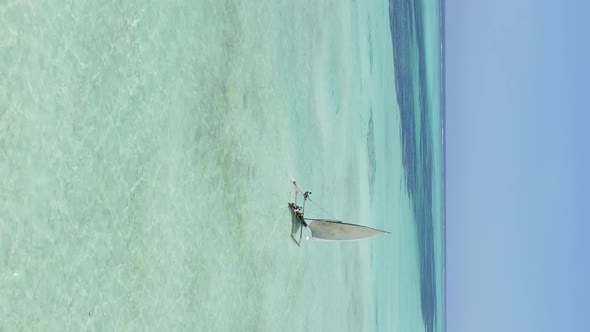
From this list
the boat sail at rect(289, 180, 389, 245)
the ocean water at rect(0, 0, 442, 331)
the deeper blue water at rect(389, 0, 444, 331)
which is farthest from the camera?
the deeper blue water at rect(389, 0, 444, 331)

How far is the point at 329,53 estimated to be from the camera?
23.8 ft

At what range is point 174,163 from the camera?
4281 millimetres

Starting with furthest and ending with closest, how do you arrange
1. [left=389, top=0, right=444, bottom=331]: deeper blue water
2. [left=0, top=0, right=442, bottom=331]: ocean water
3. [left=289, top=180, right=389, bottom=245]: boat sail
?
[left=389, top=0, right=444, bottom=331]: deeper blue water, [left=289, top=180, right=389, bottom=245]: boat sail, [left=0, top=0, right=442, bottom=331]: ocean water

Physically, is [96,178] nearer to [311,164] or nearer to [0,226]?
[0,226]

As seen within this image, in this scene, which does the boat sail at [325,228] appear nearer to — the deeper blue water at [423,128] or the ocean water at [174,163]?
the ocean water at [174,163]

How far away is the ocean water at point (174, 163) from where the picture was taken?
318cm

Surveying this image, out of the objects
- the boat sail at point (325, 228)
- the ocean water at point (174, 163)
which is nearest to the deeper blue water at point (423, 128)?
the ocean water at point (174, 163)

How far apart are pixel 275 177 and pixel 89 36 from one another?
2.43 metres

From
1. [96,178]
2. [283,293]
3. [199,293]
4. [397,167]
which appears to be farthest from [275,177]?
[397,167]

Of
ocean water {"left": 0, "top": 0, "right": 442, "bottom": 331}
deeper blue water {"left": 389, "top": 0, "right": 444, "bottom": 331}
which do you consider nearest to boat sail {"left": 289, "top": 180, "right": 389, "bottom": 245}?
ocean water {"left": 0, "top": 0, "right": 442, "bottom": 331}

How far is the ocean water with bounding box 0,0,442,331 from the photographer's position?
125 inches

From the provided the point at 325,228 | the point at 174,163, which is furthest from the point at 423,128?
the point at 174,163

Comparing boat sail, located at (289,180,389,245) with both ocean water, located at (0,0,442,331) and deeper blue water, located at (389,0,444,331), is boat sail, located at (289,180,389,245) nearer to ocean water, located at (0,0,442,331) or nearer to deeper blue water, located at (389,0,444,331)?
ocean water, located at (0,0,442,331)

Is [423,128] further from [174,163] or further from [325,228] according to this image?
[174,163]
